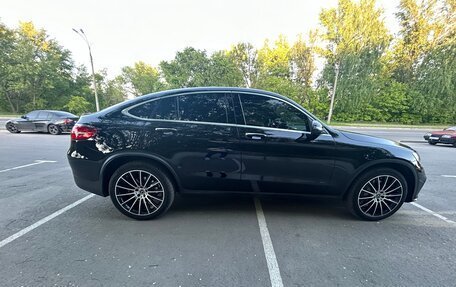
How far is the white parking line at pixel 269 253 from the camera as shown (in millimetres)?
2066

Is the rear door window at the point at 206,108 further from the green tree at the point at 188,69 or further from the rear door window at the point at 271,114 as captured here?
the green tree at the point at 188,69

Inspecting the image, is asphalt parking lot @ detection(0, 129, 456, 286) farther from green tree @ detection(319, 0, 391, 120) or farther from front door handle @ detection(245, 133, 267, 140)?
green tree @ detection(319, 0, 391, 120)

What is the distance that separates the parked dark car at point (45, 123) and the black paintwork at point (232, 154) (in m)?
11.8

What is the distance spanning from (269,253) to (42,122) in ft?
49.1

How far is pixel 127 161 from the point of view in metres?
3.10

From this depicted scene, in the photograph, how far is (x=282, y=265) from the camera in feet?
7.44

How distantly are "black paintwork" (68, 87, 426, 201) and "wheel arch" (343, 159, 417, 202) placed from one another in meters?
0.01

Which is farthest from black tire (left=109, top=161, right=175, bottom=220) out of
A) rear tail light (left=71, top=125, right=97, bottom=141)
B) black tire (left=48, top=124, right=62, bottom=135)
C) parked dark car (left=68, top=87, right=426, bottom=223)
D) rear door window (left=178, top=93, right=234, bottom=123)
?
black tire (left=48, top=124, right=62, bottom=135)

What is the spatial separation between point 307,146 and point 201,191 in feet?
5.16

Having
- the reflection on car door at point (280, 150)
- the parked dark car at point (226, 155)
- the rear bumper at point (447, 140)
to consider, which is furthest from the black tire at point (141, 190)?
the rear bumper at point (447, 140)

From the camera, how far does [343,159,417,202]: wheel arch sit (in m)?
3.11

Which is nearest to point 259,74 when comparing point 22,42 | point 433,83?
point 433,83

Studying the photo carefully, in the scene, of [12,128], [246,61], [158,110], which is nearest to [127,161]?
[158,110]

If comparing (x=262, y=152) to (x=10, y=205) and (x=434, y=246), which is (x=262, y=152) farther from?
(x=10, y=205)
